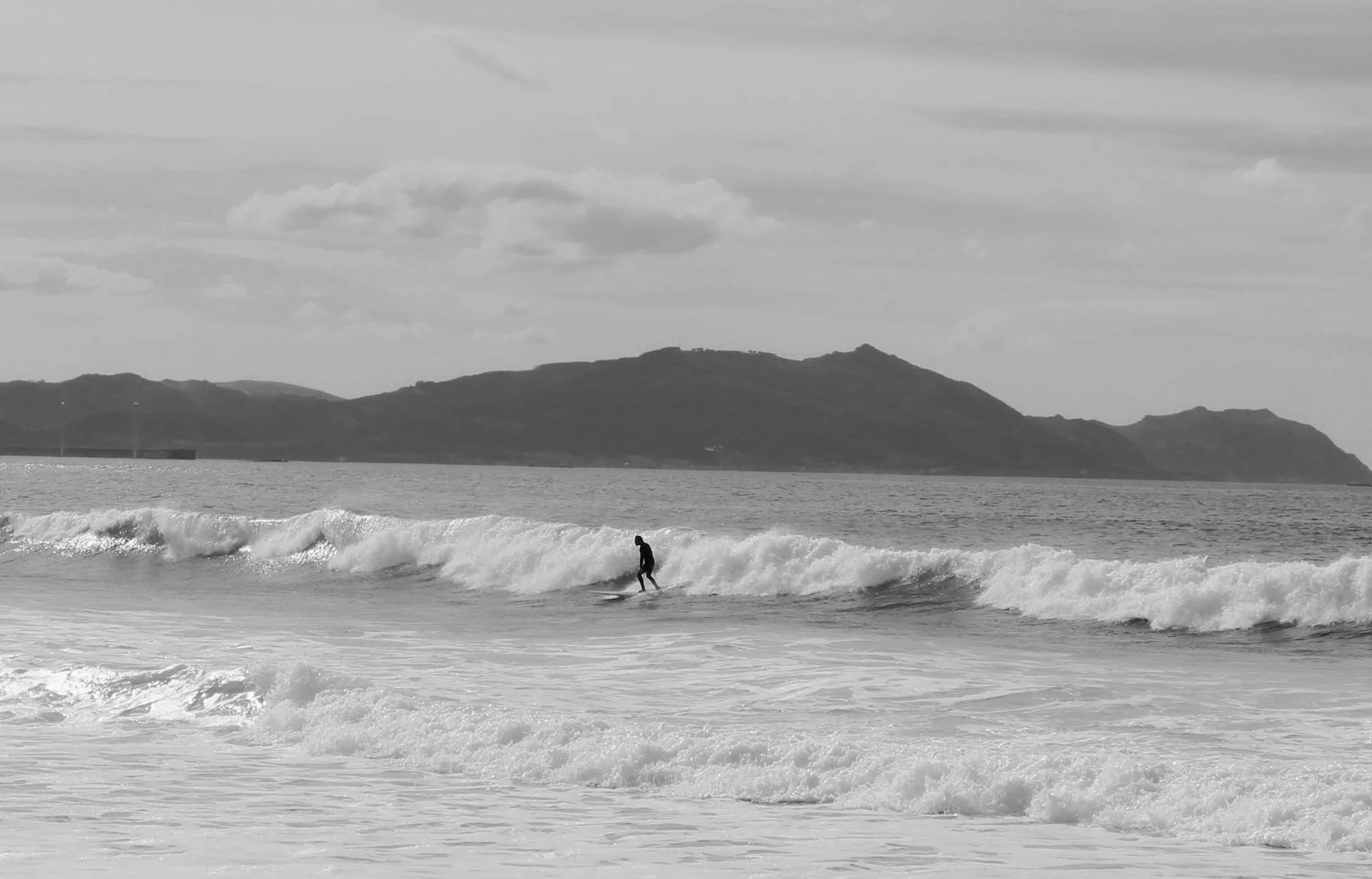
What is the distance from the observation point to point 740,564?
37438 mm

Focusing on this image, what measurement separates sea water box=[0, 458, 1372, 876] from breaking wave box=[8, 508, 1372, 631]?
0.12 m

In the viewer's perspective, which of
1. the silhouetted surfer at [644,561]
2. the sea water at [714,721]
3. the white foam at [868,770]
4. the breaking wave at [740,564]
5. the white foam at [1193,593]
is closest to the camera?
the sea water at [714,721]

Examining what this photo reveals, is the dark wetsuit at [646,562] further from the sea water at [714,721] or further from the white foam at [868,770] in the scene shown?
the white foam at [868,770]

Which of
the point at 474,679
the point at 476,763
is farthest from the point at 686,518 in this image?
the point at 476,763

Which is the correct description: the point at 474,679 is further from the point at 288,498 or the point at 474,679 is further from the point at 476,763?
the point at 288,498

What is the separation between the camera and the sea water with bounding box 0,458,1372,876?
10875mm

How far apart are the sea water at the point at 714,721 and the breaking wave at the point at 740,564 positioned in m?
0.12

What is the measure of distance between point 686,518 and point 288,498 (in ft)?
108

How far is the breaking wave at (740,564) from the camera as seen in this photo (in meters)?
28.6

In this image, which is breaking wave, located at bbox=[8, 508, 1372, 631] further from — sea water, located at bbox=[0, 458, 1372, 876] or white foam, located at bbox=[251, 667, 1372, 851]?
white foam, located at bbox=[251, 667, 1372, 851]

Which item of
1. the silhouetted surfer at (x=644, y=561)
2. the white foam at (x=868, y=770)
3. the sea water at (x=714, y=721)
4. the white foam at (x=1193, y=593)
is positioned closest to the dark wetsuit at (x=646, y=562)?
the silhouetted surfer at (x=644, y=561)

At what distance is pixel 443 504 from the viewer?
284 feet

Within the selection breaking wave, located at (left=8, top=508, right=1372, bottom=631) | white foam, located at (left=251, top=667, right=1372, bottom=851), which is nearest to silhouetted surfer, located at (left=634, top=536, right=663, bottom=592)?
breaking wave, located at (left=8, top=508, right=1372, bottom=631)

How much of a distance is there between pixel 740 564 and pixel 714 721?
2129 centimetres
